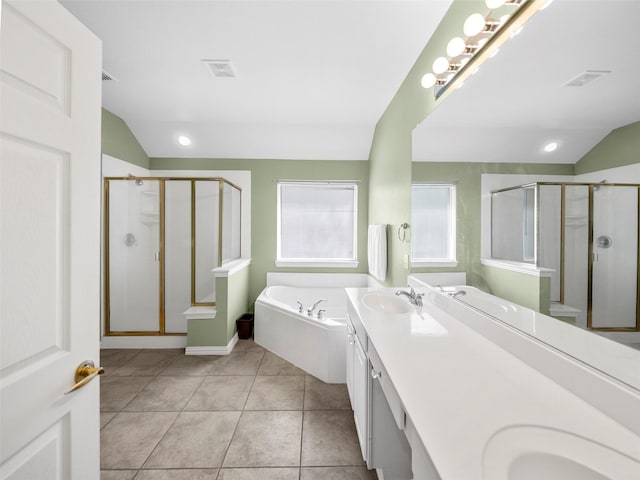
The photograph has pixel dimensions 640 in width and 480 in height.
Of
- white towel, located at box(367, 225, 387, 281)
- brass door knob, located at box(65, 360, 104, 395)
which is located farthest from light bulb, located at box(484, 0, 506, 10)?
brass door knob, located at box(65, 360, 104, 395)

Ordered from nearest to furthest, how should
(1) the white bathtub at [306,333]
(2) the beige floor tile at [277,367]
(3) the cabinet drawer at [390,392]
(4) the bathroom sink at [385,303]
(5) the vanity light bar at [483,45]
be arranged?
(3) the cabinet drawer at [390,392]
(5) the vanity light bar at [483,45]
(4) the bathroom sink at [385,303]
(1) the white bathtub at [306,333]
(2) the beige floor tile at [277,367]

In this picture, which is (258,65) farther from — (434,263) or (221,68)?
(434,263)

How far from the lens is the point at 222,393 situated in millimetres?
2152

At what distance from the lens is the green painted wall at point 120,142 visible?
2846mm

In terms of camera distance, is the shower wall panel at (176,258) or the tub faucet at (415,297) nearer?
the tub faucet at (415,297)

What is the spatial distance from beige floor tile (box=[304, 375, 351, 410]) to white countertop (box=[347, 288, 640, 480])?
110 centimetres

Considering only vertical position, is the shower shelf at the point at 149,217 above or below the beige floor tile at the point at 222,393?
above

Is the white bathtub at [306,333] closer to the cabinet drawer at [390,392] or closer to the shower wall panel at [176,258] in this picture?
the shower wall panel at [176,258]

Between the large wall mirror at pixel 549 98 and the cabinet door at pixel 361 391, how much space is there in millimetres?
804

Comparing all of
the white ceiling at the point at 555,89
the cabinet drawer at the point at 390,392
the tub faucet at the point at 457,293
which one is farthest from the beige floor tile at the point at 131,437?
the white ceiling at the point at 555,89

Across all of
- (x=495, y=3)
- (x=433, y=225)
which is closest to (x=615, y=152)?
(x=495, y=3)

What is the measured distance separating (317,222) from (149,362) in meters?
2.43

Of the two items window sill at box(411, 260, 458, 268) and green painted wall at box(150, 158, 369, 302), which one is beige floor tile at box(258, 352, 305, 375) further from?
window sill at box(411, 260, 458, 268)

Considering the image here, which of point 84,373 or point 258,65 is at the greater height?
point 258,65
